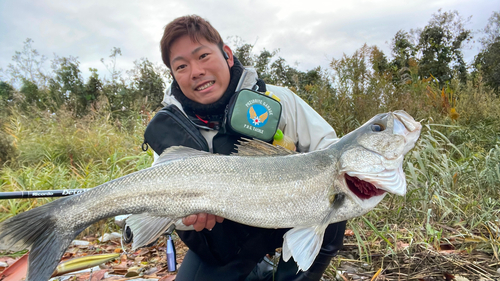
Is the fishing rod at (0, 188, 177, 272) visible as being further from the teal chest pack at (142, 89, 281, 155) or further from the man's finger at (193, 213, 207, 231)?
the teal chest pack at (142, 89, 281, 155)

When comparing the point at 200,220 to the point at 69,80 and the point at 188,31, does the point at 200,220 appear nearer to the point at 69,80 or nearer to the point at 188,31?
the point at 188,31

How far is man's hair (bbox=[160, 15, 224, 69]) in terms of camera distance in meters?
2.38

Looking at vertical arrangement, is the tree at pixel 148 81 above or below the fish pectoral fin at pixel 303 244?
above

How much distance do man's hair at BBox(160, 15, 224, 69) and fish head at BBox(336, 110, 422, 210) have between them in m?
1.43

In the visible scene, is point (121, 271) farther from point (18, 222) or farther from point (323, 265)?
point (323, 265)

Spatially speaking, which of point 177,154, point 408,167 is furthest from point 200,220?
point 408,167

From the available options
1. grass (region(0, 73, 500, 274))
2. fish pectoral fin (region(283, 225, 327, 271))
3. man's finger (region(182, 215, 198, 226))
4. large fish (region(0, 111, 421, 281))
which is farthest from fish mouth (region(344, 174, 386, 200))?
man's finger (region(182, 215, 198, 226))

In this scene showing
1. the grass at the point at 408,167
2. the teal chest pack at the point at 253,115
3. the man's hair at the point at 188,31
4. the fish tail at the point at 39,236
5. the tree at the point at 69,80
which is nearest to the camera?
the fish tail at the point at 39,236

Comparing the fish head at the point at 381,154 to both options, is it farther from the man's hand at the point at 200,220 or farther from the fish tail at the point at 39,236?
the fish tail at the point at 39,236

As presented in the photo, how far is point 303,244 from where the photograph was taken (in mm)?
1745

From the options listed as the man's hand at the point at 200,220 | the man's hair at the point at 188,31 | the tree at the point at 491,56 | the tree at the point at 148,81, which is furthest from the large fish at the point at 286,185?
the tree at the point at 491,56

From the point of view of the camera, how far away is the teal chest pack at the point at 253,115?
85.1 inches

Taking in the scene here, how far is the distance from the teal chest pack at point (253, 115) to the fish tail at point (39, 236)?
115cm

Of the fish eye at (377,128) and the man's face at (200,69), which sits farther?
the man's face at (200,69)
